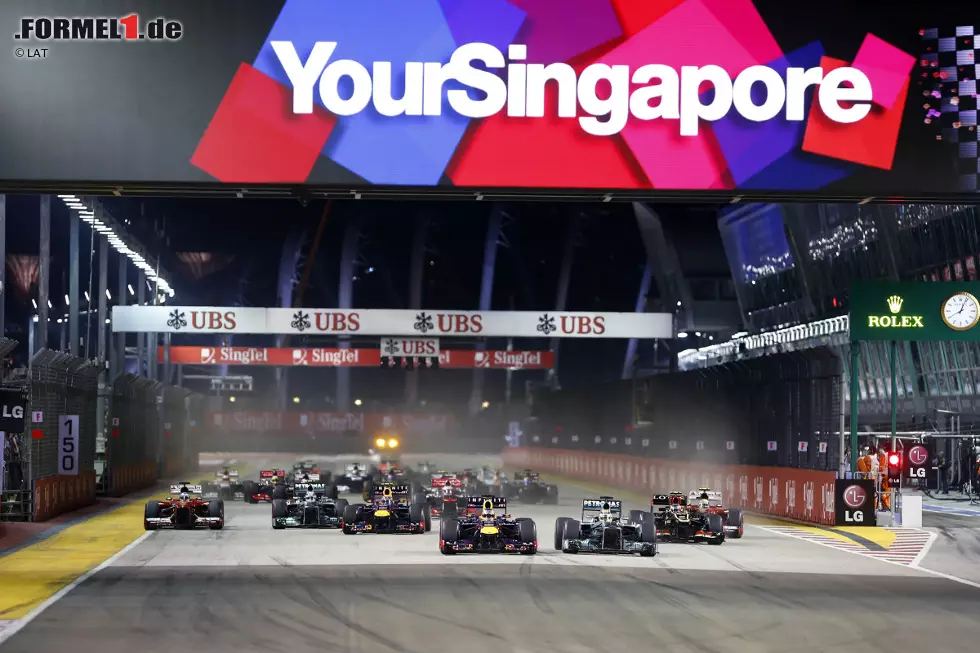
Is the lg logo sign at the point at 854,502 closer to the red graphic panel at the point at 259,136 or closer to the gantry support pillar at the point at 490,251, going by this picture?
the red graphic panel at the point at 259,136

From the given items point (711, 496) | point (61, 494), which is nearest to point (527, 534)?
point (711, 496)

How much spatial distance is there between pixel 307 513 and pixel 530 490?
535 inches

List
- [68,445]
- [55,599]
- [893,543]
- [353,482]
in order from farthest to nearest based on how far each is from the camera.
Answer: [353,482], [68,445], [893,543], [55,599]

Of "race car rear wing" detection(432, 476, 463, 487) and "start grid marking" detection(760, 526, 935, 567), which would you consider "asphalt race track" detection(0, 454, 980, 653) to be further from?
"race car rear wing" detection(432, 476, 463, 487)

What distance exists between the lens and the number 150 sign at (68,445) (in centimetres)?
3747

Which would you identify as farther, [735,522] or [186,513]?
[186,513]

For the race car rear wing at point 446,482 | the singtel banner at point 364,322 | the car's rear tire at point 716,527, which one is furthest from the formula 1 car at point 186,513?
the singtel banner at point 364,322

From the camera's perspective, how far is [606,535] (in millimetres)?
25062

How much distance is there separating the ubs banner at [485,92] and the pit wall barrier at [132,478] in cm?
3423

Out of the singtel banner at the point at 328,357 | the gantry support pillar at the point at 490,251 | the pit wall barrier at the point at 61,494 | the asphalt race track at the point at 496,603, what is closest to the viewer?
the asphalt race track at the point at 496,603

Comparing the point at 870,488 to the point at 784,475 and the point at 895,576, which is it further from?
the point at 895,576

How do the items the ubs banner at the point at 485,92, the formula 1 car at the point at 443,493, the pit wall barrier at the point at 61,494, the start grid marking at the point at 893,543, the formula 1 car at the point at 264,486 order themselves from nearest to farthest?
the ubs banner at the point at 485,92 → the start grid marking at the point at 893,543 → the pit wall barrier at the point at 61,494 → the formula 1 car at the point at 443,493 → the formula 1 car at the point at 264,486

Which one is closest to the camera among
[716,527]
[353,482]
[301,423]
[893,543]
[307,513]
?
[716,527]

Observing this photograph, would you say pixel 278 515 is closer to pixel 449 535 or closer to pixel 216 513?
pixel 216 513
